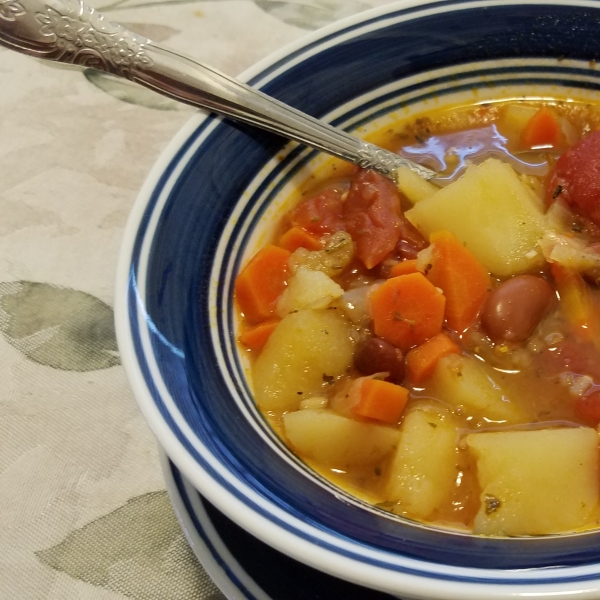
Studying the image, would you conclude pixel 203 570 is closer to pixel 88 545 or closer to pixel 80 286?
pixel 88 545

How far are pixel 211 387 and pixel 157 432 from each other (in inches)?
9.4

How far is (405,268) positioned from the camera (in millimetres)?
1730

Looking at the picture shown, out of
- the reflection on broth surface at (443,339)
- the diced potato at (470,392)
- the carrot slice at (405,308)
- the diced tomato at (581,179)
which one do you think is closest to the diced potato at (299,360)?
the reflection on broth surface at (443,339)

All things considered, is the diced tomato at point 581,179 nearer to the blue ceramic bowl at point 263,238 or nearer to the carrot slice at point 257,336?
the blue ceramic bowl at point 263,238

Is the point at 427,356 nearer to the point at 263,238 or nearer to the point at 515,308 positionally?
the point at 515,308

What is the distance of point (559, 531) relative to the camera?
50.1 inches

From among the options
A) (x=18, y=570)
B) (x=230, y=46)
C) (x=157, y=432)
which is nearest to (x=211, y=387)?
(x=157, y=432)

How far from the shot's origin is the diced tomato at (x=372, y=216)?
5.96ft

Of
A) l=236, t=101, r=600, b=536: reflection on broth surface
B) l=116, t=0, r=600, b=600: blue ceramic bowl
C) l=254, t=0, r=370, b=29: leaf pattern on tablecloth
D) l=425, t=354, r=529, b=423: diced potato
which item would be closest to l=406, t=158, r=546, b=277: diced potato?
l=236, t=101, r=600, b=536: reflection on broth surface

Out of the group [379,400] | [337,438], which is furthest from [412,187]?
[337,438]

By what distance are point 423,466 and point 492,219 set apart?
75cm

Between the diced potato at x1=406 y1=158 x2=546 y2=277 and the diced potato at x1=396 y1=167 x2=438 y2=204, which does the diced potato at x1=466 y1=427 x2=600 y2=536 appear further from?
the diced potato at x1=396 y1=167 x2=438 y2=204

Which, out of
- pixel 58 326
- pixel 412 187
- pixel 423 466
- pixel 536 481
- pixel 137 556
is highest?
pixel 412 187

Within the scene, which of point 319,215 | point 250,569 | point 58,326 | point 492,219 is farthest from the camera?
point 58,326
